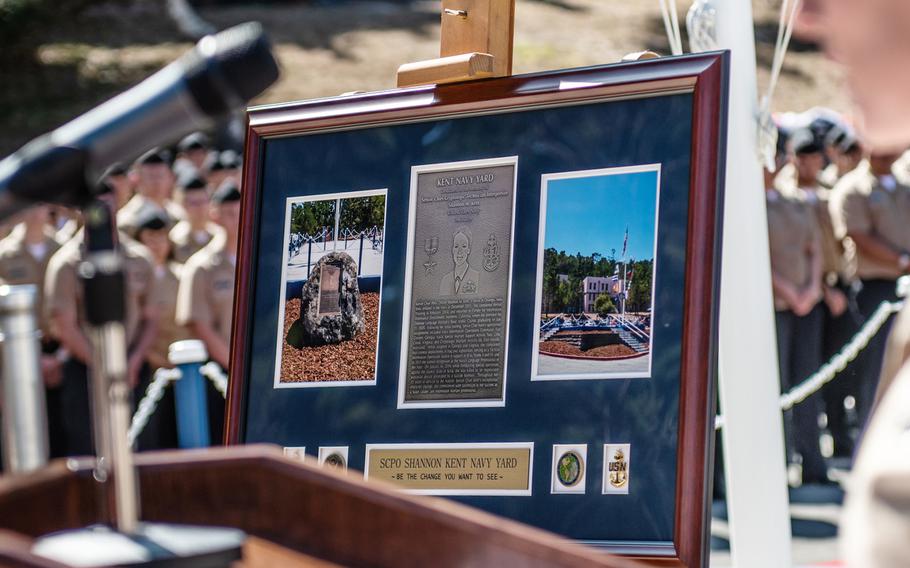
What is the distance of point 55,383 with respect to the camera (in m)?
6.57

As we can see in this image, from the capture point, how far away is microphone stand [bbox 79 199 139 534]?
3.69 ft

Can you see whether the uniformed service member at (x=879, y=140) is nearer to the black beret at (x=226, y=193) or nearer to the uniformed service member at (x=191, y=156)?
the black beret at (x=226, y=193)

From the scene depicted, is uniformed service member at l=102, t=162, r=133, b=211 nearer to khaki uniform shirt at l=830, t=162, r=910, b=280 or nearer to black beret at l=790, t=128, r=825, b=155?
black beret at l=790, t=128, r=825, b=155

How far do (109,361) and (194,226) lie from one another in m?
5.88

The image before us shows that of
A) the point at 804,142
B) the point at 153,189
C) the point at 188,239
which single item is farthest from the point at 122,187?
the point at 804,142

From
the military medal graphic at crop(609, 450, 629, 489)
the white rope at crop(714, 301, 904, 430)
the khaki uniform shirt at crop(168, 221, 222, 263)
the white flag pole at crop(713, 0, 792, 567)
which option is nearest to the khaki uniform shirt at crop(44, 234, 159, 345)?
the khaki uniform shirt at crop(168, 221, 222, 263)

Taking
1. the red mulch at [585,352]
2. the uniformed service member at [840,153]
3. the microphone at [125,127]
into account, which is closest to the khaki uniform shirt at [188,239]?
the uniformed service member at [840,153]

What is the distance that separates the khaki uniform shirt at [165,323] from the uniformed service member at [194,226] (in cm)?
25

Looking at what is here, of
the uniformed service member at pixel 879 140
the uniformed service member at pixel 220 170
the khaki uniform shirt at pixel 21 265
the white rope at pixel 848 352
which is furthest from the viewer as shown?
the uniformed service member at pixel 220 170

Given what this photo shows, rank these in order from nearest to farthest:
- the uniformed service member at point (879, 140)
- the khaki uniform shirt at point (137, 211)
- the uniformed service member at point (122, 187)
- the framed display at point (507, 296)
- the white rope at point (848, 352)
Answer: the uniformed service member at point (879, 140) → the framed display at point (507, 296) → the white rope at point (848, 352) → the khaki uniform shirt at point (137, 211) → the uniformed service member at point (122, 187)

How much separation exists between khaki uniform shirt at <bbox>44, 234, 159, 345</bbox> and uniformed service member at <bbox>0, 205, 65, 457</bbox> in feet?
0.26

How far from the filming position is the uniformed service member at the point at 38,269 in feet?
21.4

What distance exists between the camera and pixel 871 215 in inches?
290

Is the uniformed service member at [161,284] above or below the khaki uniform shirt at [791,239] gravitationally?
below
